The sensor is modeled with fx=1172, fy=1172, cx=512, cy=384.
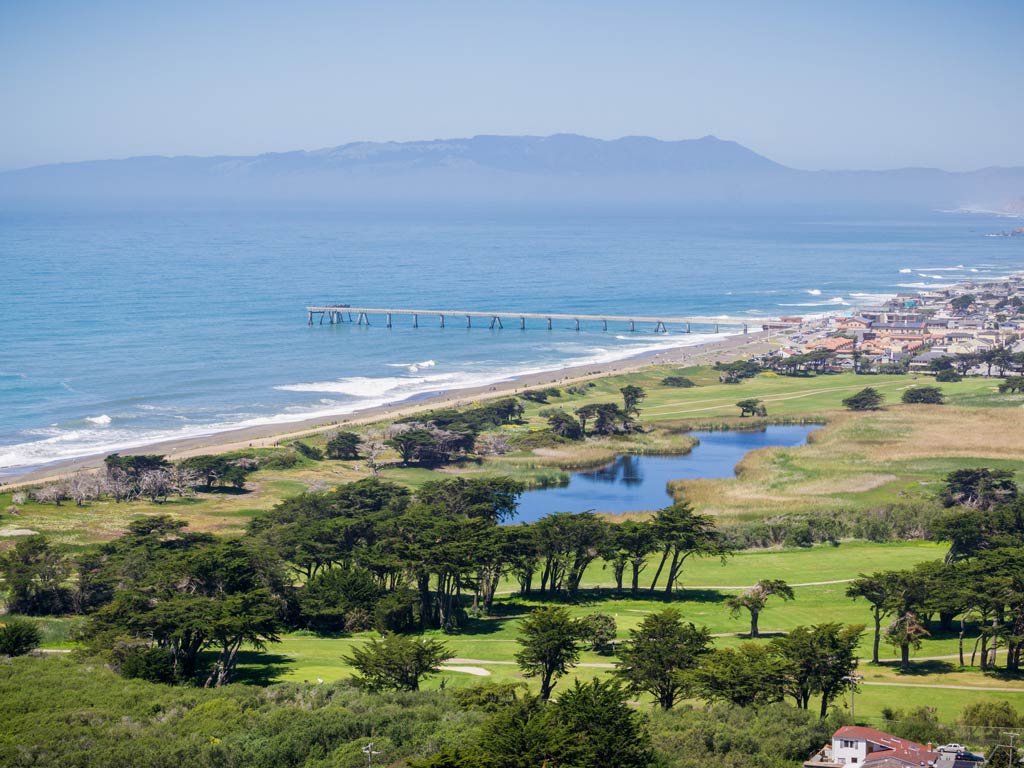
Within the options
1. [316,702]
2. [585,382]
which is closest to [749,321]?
[585,382]

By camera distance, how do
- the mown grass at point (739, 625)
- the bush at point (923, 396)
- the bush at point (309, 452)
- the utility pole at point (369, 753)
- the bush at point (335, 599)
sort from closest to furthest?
the utility pole at point (369, 753), the mown grass at point (739, 625), the bush at point (335, 599), the bush at point (309, 452), the bush at point (923, 396)

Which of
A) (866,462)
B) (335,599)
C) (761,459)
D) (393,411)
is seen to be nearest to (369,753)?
(335,599)

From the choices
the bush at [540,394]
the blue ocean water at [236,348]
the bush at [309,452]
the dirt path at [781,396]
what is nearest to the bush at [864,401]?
the dirt path at [781,396]

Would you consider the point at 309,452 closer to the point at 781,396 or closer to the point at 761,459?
the point at 761,459

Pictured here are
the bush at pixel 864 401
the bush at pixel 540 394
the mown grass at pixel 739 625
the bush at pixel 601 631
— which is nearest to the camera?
the mown grass at pixel 739 625

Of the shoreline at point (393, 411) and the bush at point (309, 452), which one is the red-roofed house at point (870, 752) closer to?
the bush at point (309, 452)
